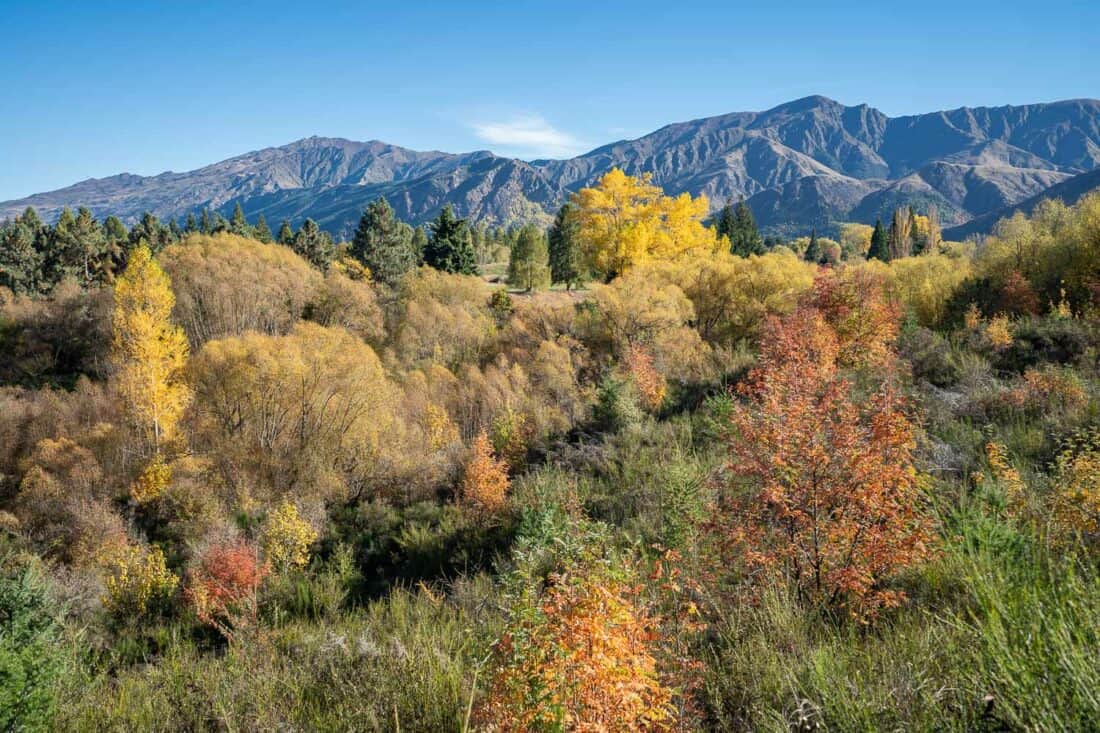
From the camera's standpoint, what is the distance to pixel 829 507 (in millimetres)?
5773

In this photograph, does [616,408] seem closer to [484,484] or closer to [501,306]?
[484,484]

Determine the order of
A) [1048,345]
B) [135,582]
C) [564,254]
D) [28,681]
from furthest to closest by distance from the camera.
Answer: [564,254] < [1048,345] < [135,582] < [28,681]

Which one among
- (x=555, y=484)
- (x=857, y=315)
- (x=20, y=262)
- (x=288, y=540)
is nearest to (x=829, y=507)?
(x=555, y=484)

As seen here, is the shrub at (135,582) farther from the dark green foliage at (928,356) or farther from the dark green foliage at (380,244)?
the dark green foliage at (380,244)

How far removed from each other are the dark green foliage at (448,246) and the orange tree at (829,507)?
42203mm

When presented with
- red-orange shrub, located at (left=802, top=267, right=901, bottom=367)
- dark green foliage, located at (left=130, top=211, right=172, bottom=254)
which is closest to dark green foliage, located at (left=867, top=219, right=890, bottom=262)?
red-orange shrub, located at (left=802, top=267, right=901, bottom=367)

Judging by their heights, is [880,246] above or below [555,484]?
above

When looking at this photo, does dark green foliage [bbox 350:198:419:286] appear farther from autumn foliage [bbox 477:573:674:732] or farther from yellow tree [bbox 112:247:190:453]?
autumn foliage [bbox 477:573:674:732]

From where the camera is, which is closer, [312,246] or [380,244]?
[380,244]

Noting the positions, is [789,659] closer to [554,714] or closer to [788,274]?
[554,714]

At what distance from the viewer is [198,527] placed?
830 inches

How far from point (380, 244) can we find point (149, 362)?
25514mm

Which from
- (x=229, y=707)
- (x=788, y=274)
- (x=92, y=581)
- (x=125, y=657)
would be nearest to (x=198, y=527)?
(x=92, y=581)

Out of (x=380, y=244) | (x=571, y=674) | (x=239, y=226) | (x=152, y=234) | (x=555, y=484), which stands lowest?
(x=555, y=484)
